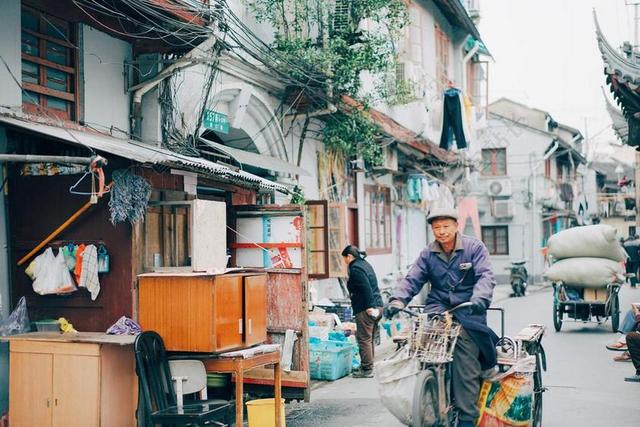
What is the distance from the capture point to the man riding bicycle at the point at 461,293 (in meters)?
7.09

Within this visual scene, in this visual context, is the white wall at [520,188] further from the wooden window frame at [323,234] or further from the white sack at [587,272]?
the wooden window frame at [323,234]

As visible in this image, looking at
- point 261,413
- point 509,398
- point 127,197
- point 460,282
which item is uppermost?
point 127,197

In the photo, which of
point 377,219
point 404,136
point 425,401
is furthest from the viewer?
point 377,219

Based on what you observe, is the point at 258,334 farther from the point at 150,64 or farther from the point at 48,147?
the point at 150,64

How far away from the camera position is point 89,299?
807 centimetres

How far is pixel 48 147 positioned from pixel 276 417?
3682mm

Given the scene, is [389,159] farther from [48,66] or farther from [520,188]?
[520,188]

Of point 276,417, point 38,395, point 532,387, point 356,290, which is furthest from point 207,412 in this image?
point 356,290

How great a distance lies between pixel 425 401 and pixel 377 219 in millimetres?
14860

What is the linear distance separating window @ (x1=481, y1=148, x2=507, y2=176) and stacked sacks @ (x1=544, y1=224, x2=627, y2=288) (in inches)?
921

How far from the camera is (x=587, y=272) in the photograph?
16250 millimetres

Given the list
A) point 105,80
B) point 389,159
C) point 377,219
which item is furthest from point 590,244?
point 105,80

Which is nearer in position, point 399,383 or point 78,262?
point 399,383

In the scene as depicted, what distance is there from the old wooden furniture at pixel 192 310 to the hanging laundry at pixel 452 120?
15.6 metres
